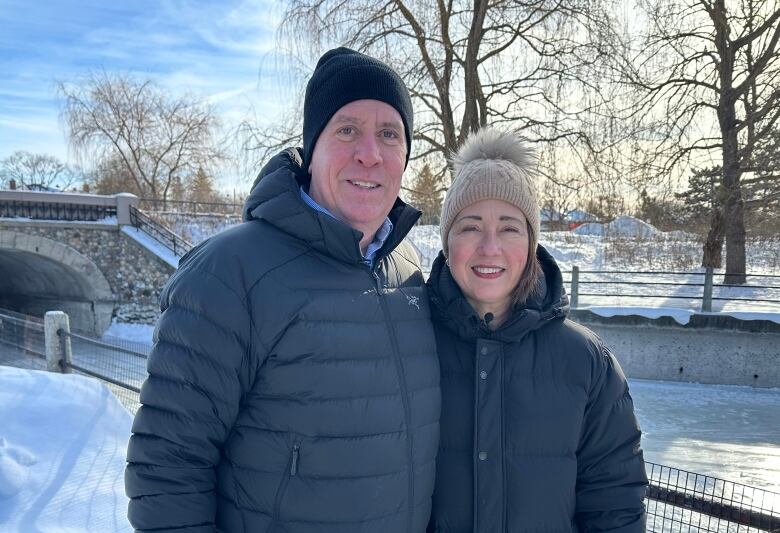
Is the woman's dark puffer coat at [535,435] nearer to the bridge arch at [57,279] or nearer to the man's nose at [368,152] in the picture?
the man's nose at [368,152]

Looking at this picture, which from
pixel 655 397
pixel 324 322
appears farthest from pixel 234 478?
pixel 655 397

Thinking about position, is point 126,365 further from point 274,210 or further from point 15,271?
point 15,271

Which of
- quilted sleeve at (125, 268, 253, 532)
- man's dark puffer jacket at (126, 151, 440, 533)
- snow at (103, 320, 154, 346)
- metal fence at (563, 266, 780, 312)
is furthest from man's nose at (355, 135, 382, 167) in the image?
snow at (103, 320, 154, 346)

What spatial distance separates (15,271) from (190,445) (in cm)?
2154

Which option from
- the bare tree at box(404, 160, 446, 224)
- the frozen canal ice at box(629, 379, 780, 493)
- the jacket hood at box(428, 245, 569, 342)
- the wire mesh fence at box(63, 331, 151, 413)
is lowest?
the frozen canal ice at box(629, 379, 780, 493)

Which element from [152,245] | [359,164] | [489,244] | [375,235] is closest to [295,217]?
[359,164]

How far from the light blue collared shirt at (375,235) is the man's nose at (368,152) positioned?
0.66 feet

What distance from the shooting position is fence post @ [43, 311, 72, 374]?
21.7 feet

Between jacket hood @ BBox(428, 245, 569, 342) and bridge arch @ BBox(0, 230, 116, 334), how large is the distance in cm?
1622

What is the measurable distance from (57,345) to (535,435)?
6804 millimetres

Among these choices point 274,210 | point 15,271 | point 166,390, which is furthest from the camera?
point 15,271

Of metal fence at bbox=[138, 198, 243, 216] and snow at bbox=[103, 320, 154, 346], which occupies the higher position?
metal fence at bbox=[138, 198, 243, 216]

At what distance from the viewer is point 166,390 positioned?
1336 millimetres

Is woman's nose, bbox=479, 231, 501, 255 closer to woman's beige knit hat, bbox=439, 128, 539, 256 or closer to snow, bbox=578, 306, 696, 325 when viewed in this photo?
woman's beige knit hat, bbox=439, 128, 539, 256
